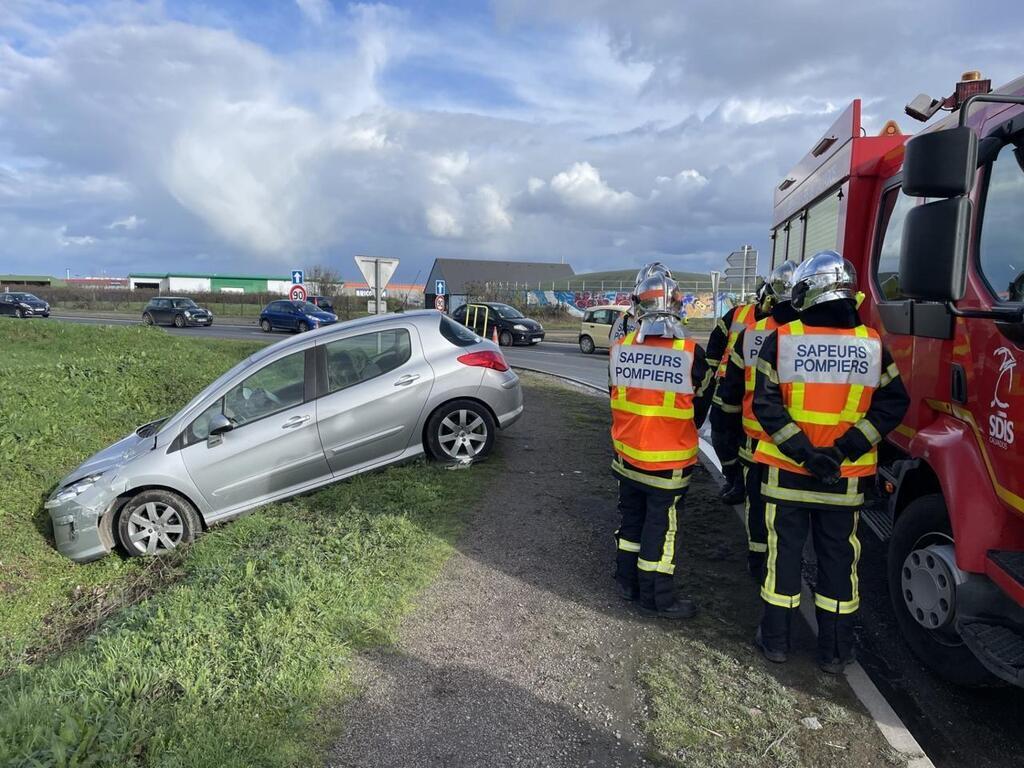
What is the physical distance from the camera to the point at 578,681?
314 centimetres

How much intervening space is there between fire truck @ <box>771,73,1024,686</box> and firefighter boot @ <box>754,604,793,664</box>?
0.59m

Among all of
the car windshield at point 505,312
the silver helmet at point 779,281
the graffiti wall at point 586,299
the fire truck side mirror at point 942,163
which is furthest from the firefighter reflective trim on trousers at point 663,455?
the graffiti wall at point 586,299

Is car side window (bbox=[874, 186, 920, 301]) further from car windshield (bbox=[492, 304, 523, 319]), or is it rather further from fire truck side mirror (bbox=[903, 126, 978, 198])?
car windshield (bbox=[492, 304, 523, 319])

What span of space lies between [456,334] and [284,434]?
1.96 metres

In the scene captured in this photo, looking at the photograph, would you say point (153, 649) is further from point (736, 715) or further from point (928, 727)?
point (928, 727)

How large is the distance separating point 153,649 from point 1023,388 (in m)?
3.75

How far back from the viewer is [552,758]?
8.61 feet

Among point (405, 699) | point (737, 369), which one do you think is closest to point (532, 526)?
point (737, 369)

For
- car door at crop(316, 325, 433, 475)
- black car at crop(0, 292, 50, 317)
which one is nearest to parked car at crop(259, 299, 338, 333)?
black car at crop(0, 292, 50, 317)

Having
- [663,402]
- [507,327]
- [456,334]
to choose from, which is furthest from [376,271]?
[507,327]

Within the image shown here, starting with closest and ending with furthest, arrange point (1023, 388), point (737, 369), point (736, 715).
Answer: point (1023, 388) < point (736, 715) < point (737, 369)

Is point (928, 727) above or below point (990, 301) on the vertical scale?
below

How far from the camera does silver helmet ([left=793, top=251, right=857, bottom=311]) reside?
125 inches

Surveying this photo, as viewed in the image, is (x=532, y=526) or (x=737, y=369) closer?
(x=737, y=369)
